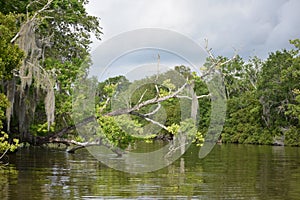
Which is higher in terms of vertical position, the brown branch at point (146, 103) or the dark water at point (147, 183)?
the brown branch at point (146, 103)

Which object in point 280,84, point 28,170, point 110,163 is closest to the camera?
point 28,170

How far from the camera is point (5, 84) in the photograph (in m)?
21.1

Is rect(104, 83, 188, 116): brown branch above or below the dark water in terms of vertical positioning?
above

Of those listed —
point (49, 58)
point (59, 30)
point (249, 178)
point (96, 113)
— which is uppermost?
point (59, 30)

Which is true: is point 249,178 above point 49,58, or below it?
below

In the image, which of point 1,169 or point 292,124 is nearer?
point 1,169

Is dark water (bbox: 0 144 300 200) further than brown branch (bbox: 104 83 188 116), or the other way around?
brown branch (bbox: 104 83 188 116)

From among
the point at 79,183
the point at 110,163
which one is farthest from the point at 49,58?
the point at 79,183

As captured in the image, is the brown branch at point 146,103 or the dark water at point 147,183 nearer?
the dark water at point 147,183

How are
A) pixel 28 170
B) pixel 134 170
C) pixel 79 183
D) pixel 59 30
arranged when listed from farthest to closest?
pixel 59 30 < pixel 134 170 < pixel 28 170 < pixel 79 183

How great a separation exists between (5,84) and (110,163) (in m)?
5.30

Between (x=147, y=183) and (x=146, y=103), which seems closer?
(x=147, y=183)

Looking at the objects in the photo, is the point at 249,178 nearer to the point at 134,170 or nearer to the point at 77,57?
the point at 134,170

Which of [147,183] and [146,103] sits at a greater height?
[146,103]
